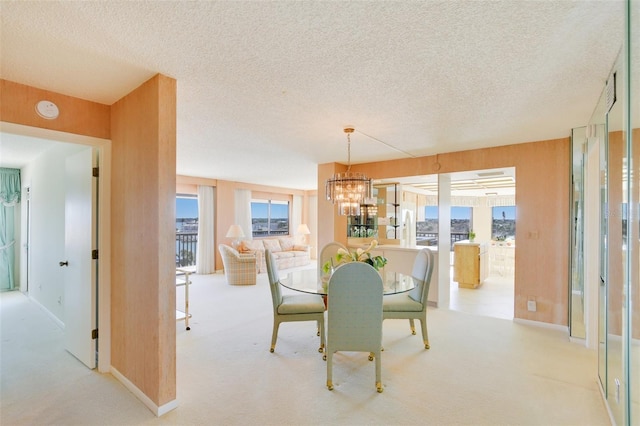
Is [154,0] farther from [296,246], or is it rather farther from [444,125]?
[296,246]

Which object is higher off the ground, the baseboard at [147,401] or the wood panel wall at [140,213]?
the wood panel wall at [140,213]

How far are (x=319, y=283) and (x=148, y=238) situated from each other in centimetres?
174

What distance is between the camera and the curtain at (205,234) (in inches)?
288

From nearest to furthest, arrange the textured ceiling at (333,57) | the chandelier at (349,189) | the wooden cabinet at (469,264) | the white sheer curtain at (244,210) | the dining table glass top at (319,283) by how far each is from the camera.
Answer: the textured ceiling at (333,57) → the dining table glass top at (319,283) → the chandelier at (349,189) → the wooden cabinet at (469,264) → the white sheer curtain at (244,210)

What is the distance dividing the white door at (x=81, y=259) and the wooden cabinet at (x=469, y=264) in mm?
5811

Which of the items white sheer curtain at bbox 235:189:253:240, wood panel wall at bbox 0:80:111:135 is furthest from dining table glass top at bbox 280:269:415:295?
white sheer curtain at bbox 235:189:253:240

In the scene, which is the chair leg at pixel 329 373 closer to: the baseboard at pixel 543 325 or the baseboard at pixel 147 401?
the baseboard at pixel 147 401

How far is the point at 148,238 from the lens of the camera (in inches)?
84.4

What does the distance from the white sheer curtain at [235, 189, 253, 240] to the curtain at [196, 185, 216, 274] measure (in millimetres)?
774

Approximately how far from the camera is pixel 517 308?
395 centimetres

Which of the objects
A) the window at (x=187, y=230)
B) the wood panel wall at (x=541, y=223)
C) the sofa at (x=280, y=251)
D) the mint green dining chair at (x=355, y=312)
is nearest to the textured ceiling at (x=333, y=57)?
the wood panel wall at (x=541, y=223)

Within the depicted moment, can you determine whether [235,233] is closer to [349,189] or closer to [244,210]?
[244,210]

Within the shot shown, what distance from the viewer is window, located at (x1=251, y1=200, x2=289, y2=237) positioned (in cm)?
905

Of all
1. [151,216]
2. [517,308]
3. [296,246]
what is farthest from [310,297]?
[296,246]
